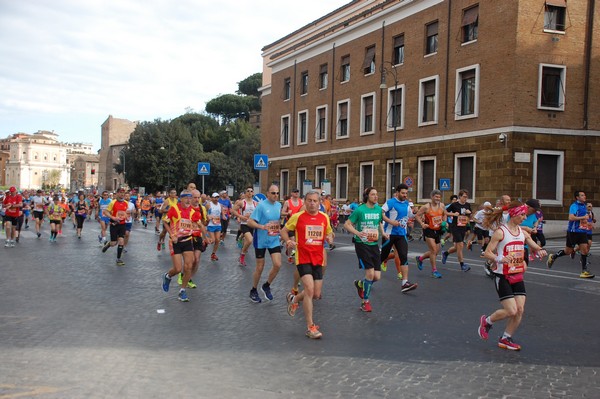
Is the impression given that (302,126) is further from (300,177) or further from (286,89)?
(286,89)

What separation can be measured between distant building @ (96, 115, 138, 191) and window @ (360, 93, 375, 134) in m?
89.6

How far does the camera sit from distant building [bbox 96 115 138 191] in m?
120

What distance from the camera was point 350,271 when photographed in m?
13.5

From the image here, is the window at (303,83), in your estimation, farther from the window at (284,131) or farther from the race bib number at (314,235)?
the race bib number at (314,235)

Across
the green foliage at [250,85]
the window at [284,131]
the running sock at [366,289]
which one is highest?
the green foliage at [250,85]

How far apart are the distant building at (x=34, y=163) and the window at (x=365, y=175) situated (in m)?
151

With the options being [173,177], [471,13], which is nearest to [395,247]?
[471,13]

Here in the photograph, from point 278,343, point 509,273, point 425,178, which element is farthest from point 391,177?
point 278,343

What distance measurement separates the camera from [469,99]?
92.1 ft

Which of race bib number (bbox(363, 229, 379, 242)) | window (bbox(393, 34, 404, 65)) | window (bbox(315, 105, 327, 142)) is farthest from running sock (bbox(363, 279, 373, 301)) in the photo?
window (bbox(315, 105, 327, 142))

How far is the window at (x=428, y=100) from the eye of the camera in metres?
30.1

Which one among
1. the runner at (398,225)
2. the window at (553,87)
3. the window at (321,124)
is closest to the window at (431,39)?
the window at (553,87)

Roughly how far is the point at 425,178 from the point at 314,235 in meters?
24.2

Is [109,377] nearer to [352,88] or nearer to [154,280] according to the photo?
[154,280]
